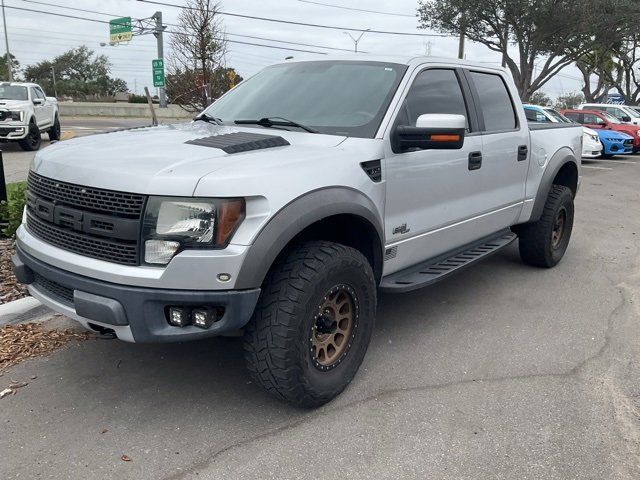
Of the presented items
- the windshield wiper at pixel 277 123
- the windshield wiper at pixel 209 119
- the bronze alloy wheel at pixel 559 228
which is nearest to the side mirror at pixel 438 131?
the windshield wiper at pixel 277 123

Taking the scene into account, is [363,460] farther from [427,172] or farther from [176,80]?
[176,80]

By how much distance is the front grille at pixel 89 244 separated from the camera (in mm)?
2725

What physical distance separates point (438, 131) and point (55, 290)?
221 cm

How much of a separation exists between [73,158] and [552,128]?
4404mm

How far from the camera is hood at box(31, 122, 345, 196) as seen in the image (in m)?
2.67

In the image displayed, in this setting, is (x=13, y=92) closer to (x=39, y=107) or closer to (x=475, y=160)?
(x=39, y=107)

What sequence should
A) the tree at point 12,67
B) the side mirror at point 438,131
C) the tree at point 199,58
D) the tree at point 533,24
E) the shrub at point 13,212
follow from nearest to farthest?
1. the side mirror at point 438,131
2. the shrub at point 13,212
3. the tree at point 199,58
4. the tree at point 533,24
5. the tree at point 12,67

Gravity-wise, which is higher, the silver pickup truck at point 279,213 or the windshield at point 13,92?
the windshield at point 13,92

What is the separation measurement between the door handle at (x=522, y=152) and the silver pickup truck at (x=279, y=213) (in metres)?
0.46

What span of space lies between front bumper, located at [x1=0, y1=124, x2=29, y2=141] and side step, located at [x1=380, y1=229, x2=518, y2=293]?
13.0 m

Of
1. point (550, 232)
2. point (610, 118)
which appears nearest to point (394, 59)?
point (550, 232)

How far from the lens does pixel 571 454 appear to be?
2.85m

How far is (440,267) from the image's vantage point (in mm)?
4223

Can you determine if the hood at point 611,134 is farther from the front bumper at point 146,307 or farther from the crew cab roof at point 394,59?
the front bumper at point 146,307
